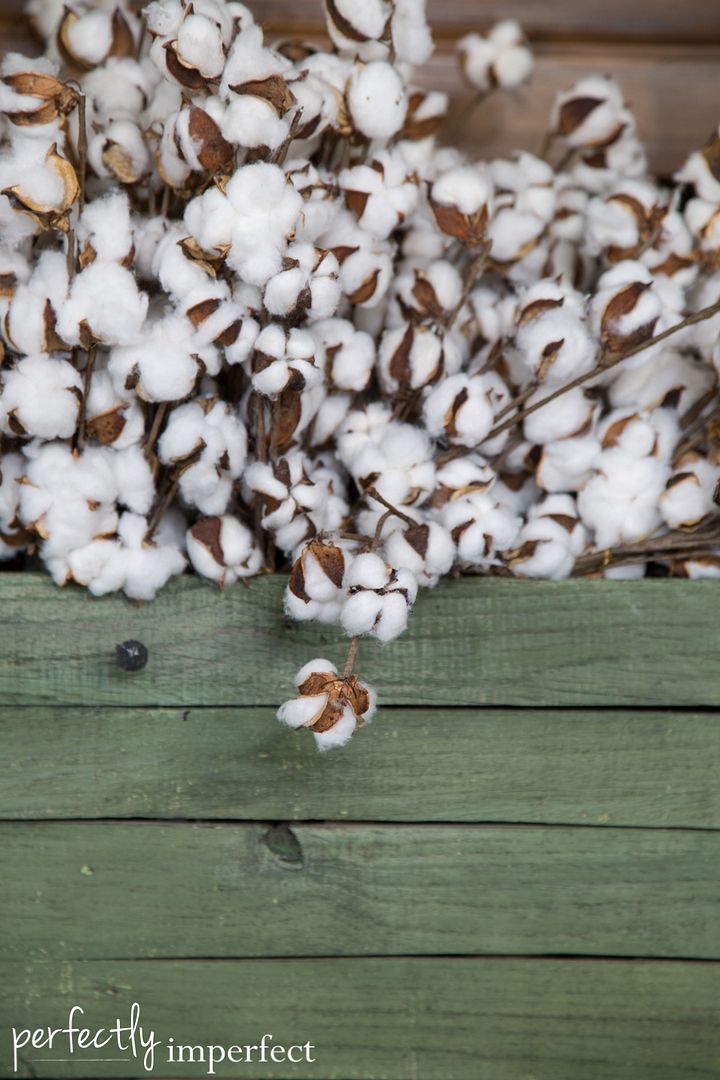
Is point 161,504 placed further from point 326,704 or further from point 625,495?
point 625,495

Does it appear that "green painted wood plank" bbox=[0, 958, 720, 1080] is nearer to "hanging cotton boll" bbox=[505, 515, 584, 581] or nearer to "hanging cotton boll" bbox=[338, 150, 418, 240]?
"hanging cotton boll" bbox=[505, 515, 584, 581]

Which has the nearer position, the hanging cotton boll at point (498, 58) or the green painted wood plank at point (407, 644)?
the green painted wood plank at point (407, 644)

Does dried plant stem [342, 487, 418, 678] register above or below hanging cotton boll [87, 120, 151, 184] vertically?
below

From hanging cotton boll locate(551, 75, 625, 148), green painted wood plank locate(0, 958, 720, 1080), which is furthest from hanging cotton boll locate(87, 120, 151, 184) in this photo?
green painted wood plank locate(0, 958, 720, 1080)

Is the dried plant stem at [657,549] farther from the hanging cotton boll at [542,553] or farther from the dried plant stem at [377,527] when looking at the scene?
the dried plant stem at [377,527]

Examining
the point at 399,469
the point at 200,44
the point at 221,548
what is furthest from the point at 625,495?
the point at 200,44

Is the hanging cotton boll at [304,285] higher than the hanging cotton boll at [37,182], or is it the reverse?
the hanging cotton boll at [37,182]

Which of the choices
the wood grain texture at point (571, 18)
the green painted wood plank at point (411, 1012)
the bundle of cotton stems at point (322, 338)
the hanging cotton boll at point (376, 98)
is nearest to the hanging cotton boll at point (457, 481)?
the bundle of cotton stems at point (322, 338)
